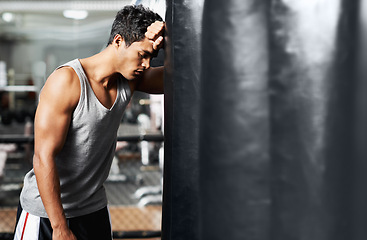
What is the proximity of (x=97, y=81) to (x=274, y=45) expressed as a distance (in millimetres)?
624

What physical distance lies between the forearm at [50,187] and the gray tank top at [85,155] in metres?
0.11

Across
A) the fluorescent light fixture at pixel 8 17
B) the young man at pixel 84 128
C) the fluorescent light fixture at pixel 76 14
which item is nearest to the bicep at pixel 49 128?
the young man at pixel 84 128

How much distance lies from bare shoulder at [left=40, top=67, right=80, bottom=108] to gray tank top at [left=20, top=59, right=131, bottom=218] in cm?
2

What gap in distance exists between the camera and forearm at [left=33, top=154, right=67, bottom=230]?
850 mm

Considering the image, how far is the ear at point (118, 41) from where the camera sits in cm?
92

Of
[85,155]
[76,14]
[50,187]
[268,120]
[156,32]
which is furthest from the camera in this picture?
[76,14]

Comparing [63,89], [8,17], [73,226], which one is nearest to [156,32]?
[63,89]

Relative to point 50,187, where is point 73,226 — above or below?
below

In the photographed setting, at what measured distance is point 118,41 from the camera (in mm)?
936

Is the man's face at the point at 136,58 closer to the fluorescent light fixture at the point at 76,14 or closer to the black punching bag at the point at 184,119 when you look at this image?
the black punching bag at the point at 184,119

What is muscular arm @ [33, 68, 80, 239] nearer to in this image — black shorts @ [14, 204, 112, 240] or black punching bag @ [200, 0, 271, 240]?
black shorts @ [14, 204, 112, 240]

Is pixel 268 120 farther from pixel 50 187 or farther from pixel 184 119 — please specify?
pixel 50 187

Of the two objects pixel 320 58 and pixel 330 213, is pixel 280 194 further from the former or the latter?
pixel 320 58

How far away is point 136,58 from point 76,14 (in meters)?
7.35
